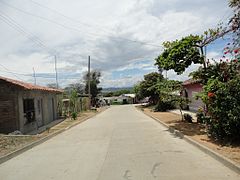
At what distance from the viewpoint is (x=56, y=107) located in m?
31.4

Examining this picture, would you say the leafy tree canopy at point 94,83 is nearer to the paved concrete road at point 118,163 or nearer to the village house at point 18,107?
the village house at point 18,107

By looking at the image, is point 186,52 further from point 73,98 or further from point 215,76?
point 73,98

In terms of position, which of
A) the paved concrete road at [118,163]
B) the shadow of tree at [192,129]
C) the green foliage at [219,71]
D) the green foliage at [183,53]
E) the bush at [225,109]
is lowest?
the paved concrete road at [118,163]

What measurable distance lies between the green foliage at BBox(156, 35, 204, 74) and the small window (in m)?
9.40

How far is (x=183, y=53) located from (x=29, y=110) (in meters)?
10.9

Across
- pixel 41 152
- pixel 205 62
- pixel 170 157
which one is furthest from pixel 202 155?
pixel 205 62

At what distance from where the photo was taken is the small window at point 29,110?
1992 cm

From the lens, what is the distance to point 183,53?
15781 millimetres

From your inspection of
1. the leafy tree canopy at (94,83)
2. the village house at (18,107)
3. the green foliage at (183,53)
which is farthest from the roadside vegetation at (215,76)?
the leafy tree canopy at (94,83)

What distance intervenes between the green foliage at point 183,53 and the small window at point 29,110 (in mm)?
9401

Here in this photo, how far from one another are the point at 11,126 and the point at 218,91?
1193 centimetres

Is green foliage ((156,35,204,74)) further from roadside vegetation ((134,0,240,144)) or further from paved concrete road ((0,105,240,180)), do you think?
paved concrete road ((0,105,240,180))

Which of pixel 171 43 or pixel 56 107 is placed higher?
pixel 171 43

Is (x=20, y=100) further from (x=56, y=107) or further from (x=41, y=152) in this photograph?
(x=56, y=107)
